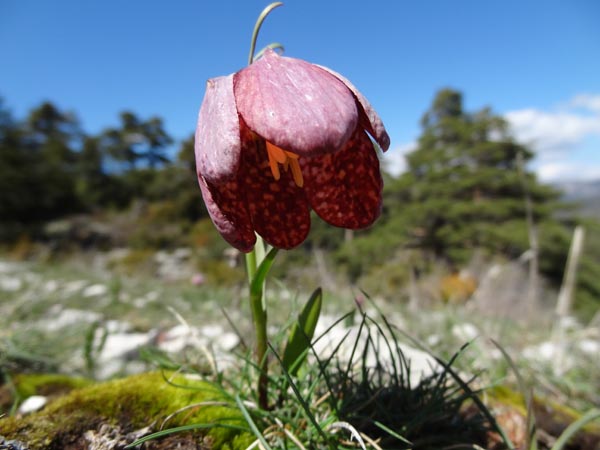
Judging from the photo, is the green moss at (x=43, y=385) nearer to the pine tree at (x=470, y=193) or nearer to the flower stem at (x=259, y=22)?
the flower stem at (x=259, y=22)

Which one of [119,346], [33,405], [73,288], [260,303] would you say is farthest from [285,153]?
[73,288]

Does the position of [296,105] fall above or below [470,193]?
below

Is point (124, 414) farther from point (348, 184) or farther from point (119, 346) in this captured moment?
point (119, 346)

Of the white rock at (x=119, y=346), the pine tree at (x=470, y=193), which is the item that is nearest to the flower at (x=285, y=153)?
the white rock at (x=119, y=346)

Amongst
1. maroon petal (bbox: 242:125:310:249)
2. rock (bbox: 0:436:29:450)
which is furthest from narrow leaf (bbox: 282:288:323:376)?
rock (bbox: 0:436:29:450)

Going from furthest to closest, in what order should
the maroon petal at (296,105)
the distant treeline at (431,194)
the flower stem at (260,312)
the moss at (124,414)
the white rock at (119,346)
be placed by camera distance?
the distant treeline at (431,194) → the white rock at (119,346) → the flower stem at (260,312) → the moss at (124,414) → the maroon petal at (296,105)

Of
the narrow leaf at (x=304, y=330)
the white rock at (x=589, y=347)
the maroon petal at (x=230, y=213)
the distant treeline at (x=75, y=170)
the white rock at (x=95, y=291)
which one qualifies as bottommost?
the white rock at (x=589, y=347)

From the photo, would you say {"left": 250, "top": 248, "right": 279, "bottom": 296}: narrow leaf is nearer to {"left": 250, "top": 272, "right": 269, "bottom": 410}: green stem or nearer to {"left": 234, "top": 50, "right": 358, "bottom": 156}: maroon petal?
{"left": 250, "top": 272, "right": 269, "bottom": 410}: green stem
